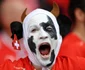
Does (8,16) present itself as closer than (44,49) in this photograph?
No

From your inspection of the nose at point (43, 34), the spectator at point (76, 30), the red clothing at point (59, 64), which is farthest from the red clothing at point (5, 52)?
the nose at point (43, 34)

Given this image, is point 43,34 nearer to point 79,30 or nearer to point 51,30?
point 51,30

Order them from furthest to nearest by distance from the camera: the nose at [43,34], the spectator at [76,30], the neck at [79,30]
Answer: the neck at [79,30] → the spectator at [76,30] → the nose at [43,34]

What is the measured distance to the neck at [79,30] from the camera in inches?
150

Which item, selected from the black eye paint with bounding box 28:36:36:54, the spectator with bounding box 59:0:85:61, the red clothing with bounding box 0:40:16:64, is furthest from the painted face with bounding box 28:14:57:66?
the red clothing with bounding box 0:40:16:64

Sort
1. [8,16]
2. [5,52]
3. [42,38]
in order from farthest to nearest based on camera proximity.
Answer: [8,16] → [5,52] → [42,38]

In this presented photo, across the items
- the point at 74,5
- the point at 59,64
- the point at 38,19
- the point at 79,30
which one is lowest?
the point at 79,30

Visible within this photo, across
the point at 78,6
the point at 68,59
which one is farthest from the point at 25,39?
the point at 78,6

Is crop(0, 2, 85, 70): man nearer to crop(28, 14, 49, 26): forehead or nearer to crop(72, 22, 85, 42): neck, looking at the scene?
crop(28, 14, 49, 26): forehead

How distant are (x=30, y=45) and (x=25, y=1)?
1.12m

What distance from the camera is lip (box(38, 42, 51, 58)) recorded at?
8.75ft

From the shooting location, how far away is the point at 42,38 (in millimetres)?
2654

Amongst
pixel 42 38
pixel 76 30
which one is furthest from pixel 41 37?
pixel 76 30

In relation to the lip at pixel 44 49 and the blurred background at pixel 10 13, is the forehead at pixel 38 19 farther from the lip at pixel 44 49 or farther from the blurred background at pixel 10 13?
the blurred background at pixel 10 13
